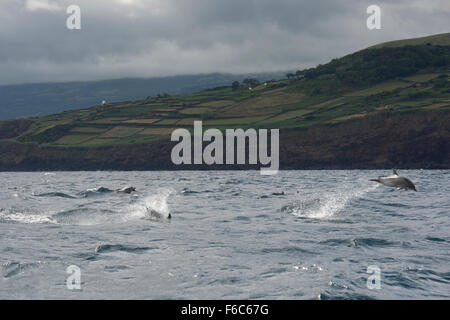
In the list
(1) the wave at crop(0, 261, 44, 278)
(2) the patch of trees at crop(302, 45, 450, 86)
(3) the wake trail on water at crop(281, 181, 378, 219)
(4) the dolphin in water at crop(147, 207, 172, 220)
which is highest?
(2) the patch of trees at crop(302, 45, 450, 86)

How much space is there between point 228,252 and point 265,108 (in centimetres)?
13087

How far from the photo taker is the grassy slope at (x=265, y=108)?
131 meters

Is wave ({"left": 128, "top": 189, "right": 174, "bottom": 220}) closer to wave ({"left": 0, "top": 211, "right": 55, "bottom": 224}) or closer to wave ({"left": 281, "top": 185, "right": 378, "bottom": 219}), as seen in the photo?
wave ({"left": 0, "top": 211, "right": 55, "bottom": 224})

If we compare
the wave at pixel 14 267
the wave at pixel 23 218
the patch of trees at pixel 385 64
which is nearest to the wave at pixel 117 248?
the wave at pixel 14 267

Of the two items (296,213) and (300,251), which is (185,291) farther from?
(296,213)

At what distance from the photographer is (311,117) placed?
437 feet

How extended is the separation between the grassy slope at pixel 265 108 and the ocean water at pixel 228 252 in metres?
98.0

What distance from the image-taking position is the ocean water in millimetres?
13766

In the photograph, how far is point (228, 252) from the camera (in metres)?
18.4

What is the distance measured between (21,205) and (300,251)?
2288cm

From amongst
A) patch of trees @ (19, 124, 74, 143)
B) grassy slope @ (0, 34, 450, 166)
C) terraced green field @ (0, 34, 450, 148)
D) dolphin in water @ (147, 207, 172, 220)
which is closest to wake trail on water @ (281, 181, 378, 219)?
A: dolphin in water @ (147, 207, 172, 220)

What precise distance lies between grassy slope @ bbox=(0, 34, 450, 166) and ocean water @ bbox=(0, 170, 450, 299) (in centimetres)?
9800

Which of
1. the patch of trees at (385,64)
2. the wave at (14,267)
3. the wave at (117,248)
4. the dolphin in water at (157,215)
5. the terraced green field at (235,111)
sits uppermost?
the patch of trees at (385,64)

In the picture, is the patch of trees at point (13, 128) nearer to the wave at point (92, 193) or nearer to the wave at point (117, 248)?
the wave at point (92, 193)
